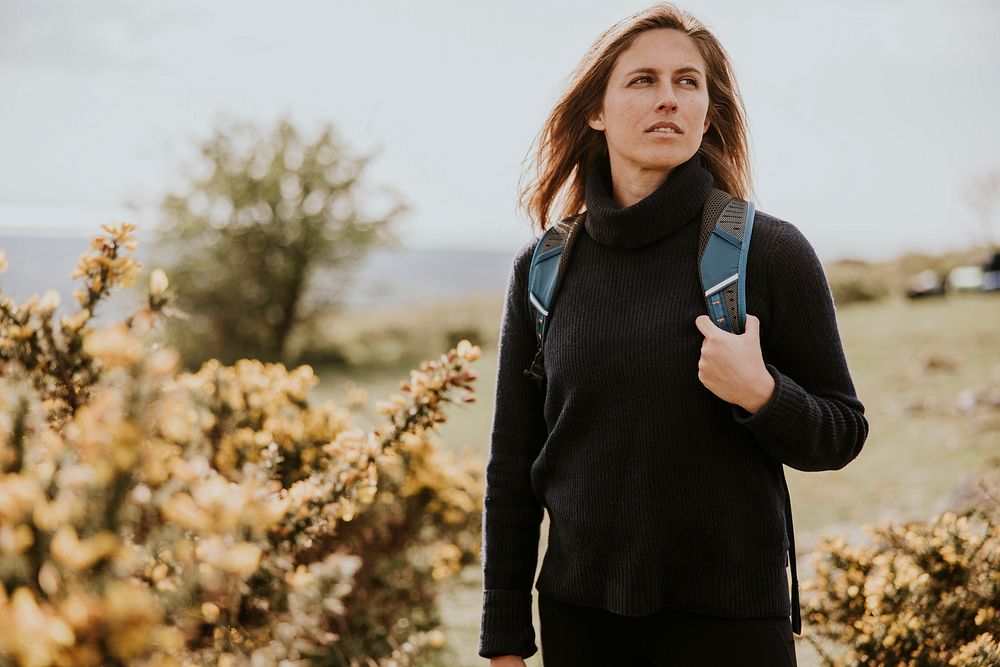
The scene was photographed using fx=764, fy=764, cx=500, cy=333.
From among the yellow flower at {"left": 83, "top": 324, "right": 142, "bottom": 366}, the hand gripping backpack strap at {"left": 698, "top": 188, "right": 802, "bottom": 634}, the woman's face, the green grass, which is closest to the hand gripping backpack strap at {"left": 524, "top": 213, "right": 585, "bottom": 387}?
the woman's face

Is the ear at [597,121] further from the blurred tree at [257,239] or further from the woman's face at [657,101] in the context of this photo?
the blurred tree at [257,239]

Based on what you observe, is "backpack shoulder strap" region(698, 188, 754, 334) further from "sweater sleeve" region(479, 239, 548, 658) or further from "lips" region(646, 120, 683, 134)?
"sweater sleeve" region(479, 239, 548, 658)

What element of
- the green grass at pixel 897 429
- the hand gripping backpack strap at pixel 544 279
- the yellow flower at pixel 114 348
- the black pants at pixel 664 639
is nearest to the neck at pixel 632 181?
the hand gripping backpack strap at pixel 544 279

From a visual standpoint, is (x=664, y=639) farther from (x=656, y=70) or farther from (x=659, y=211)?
(x=656, y=70)

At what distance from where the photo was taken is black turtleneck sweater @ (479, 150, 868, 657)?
1509mm

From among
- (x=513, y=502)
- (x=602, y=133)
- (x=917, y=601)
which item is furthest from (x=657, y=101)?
(x=917, y=601)

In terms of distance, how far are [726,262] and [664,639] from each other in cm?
77

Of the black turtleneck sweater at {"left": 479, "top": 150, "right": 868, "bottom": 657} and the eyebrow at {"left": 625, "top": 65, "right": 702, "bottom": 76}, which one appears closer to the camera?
the black turtleneck sweater at {"left": 479, "top": 150, "right": 868, "bottom": 657}

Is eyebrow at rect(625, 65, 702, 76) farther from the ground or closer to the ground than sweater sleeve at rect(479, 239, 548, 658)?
farther from the ground

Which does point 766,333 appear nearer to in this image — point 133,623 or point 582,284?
point 582,284

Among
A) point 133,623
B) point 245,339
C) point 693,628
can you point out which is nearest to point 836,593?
point 693,628

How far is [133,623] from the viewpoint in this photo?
74 centimetres

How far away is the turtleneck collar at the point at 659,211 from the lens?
166 cm

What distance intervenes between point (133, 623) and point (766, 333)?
1259mm
